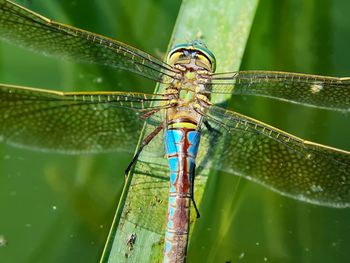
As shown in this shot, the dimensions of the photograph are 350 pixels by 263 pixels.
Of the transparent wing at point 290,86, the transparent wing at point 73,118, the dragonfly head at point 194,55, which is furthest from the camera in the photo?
the dragonfly head at point 194,55

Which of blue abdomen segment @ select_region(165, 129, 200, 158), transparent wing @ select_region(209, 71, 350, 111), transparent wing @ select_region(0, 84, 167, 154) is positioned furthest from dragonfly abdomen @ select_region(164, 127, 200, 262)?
transparent wing @ select_region(209, 71, 350, 111)

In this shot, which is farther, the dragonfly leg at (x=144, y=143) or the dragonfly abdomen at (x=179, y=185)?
the dragonfly leg at (x=144, y=143)

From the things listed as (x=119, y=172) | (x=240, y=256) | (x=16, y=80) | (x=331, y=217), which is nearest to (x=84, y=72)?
(x=16, y=80)

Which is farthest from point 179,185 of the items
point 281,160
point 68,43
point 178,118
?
point 68,43

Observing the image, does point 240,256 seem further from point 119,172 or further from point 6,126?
point 6,126

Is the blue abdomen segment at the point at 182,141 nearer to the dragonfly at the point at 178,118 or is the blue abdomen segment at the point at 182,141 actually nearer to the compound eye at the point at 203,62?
the dragonfly at the point at 178,118

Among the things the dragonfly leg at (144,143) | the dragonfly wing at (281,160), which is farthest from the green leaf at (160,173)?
the dragonfly wing at (281,160)

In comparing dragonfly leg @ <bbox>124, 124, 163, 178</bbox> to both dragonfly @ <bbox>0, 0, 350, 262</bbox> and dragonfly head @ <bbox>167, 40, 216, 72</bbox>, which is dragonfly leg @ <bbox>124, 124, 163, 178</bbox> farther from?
dragonfly head @ <bbox>167, 40, 216, 72</bbox>
